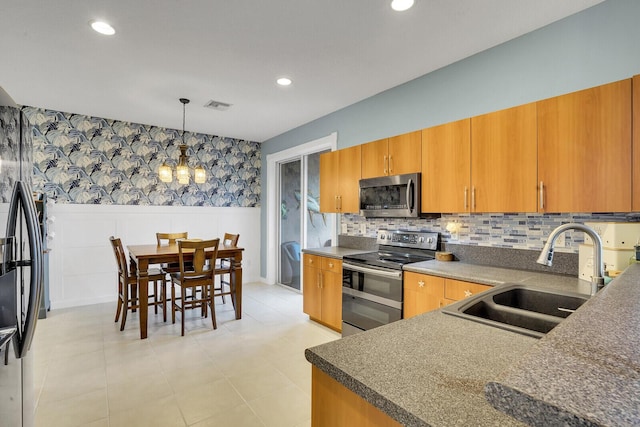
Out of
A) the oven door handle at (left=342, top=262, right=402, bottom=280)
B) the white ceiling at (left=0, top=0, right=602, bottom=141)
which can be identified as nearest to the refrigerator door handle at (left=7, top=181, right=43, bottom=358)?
the white ceiling at (left=0, top=0, right=602, bottom=141)

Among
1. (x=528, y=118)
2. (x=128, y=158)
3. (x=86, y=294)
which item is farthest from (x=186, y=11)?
(x=86, y=294)

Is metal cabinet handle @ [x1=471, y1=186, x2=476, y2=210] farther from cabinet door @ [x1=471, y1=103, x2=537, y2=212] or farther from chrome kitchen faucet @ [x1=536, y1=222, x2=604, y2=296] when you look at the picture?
chrome kitchen faucet @ [x1=536, y1=222, x2=604, y2=296]

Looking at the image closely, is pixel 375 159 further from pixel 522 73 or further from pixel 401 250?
pixel 522 73

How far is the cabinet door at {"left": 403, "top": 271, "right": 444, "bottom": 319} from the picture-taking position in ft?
7.91

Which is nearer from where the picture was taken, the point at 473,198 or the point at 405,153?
the point at 473,198

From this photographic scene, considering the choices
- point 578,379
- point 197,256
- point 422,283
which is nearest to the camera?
point 578,379

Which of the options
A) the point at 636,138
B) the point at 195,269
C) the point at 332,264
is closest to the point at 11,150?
the point at 195,269

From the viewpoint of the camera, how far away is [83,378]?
8.29 ft

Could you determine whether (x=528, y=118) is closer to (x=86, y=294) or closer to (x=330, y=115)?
(x=330, y=115)

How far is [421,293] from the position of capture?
8.27 ft

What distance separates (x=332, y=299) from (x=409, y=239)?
993 millimetres

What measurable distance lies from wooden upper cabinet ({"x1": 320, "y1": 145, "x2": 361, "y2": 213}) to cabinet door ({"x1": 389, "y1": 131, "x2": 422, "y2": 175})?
1.52 ft

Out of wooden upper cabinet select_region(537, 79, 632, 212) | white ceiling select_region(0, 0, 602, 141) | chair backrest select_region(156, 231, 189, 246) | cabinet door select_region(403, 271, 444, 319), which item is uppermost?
white ceiling select_region(0, 0, 602, 141)

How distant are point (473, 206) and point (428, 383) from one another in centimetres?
195
